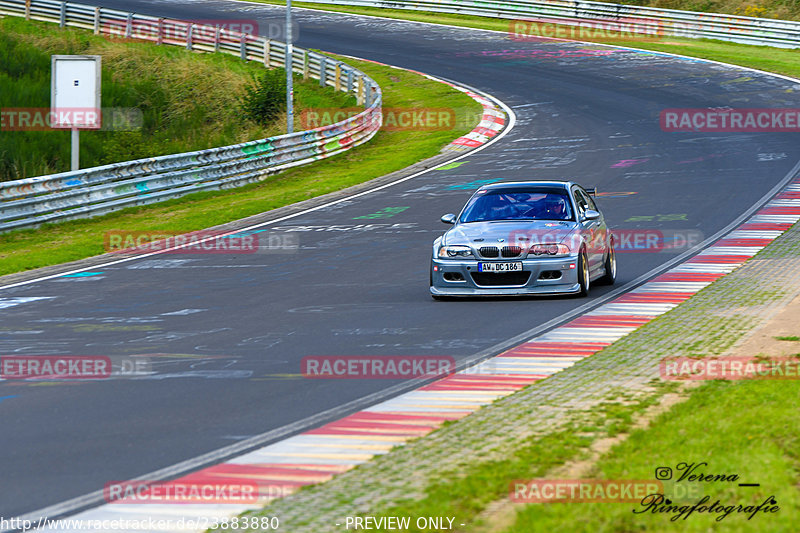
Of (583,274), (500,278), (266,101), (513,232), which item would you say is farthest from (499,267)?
(266,101)

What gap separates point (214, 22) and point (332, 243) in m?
40.8

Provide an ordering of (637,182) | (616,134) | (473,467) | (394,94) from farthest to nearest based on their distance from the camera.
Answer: (394,94)
(616,134)
(637,182)
(473,467)

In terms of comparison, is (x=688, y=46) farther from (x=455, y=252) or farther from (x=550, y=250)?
(x=455, y=252)

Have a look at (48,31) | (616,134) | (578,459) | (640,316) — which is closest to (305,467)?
(578,459)

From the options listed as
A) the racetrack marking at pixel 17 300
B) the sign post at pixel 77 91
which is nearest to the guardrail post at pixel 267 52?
the sign post at pixel 77 91

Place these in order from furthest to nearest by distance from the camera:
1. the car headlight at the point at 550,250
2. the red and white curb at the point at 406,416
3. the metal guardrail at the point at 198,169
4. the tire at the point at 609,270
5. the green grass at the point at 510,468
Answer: the metal guardrail at the point at 198,169, the tire at the point at 609,270, the car headlight at the point at 550,250, the red and white curb at the point at 406,416, the green grass at the point at 510,468

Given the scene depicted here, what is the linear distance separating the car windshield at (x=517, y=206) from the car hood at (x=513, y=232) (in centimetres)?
27

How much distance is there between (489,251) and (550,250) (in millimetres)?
777

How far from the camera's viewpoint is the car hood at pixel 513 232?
14297 millimetres

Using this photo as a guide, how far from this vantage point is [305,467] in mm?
6996

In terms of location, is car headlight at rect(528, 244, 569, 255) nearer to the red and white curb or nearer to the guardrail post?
the red and white curb

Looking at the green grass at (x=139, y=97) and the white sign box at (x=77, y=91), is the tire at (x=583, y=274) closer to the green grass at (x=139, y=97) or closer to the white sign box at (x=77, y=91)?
the white sign box at (x=77, y=91)

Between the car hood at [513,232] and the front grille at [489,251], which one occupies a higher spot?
the car hood at [513,232]

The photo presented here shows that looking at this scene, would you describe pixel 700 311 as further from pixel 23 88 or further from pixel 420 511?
pixel 23 88
